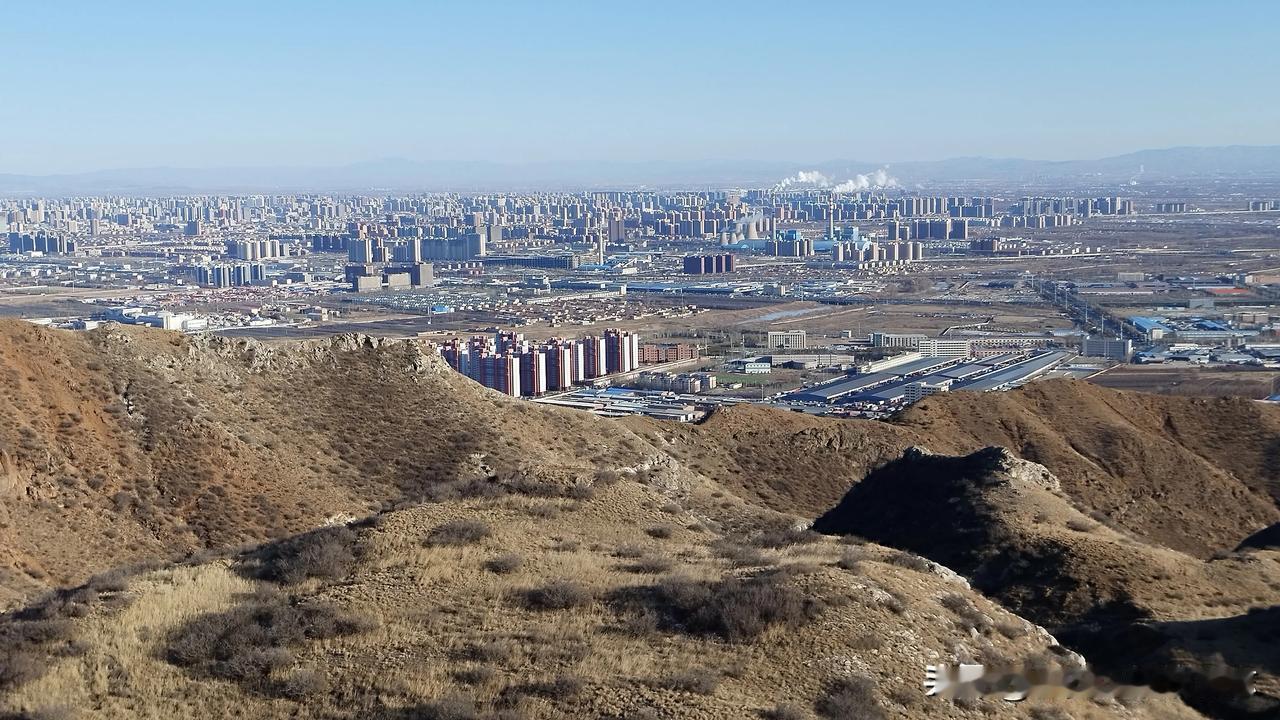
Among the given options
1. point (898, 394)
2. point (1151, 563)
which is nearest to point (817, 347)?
point (898, 394)

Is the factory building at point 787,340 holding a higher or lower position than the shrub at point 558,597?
lower

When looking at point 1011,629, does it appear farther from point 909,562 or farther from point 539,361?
point 539,361

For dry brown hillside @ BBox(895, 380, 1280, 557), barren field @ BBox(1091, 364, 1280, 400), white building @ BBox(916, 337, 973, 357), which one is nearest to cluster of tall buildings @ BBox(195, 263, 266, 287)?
white building @ BBox(916, 337, 973, 357)

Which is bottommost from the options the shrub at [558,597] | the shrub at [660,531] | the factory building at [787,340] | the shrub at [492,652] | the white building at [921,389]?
the factory building at [787,340]

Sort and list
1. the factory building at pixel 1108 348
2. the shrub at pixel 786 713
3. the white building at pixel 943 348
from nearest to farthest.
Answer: the shrub at pixel 786 713 < the factory building at pixel 1108 348 < the white building at pixel 943 348

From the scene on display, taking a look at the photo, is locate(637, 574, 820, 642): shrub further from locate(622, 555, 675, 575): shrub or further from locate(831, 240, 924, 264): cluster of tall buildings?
locate(831, 240, 924, 264): cluster of tall buildings

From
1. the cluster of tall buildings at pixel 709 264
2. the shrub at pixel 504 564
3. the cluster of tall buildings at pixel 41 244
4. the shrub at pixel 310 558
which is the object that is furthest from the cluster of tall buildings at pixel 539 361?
the cluster of tall buildings at pixel 41 244

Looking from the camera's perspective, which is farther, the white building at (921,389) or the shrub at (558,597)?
the white building at (921,389)

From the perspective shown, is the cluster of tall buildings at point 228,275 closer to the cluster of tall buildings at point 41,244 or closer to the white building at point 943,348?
the cluster of tall buildings at point 41,244

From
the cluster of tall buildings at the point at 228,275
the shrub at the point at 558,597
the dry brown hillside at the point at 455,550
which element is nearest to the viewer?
the dry brown hillside at the point at 455,550
